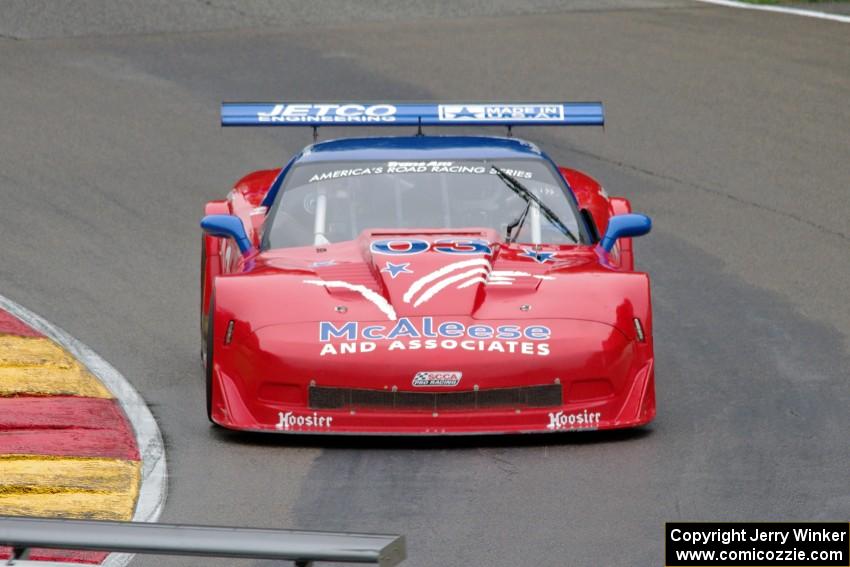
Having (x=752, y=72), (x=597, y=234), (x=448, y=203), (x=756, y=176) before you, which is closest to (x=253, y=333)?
(x=448, y=203)

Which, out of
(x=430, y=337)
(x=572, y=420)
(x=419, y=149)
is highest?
(x=419, y=149)

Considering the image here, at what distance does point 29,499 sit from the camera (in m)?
7.22

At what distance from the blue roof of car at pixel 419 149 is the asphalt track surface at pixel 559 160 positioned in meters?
1.30

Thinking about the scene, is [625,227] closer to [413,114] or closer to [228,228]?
[228,228]

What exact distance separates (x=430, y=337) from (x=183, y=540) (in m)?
3.70

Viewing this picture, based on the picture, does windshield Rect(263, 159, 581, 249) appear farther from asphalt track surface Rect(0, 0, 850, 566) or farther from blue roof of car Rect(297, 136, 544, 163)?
asphalt track surface Rect(0, 0, 850, 566)

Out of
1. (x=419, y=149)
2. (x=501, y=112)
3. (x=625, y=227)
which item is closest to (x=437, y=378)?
(x=625, y=227)

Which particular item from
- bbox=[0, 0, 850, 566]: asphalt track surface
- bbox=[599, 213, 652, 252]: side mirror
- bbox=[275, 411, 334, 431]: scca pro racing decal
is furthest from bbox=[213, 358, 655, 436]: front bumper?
bbox=[599, 213, 652, 252]: side mirror

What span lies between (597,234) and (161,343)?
2505mm

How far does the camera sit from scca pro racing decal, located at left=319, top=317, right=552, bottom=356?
7.93m

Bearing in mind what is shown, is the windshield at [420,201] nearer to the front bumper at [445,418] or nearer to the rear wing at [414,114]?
the rear wing at [414,114]

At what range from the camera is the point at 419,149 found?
9930 mm

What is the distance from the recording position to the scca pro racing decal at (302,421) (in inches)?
313

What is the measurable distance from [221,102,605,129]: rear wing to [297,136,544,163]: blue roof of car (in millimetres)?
502
